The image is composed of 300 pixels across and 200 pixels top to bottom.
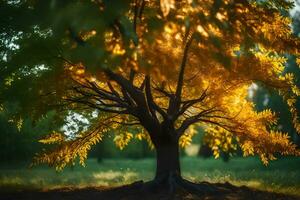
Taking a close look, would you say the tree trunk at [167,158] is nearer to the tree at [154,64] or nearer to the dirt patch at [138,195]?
the tree at [154,64]

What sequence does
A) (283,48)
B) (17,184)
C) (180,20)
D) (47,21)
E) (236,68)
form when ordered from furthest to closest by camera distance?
(17,184) < (236,68) < (283,48) < (180,20) < (47,21)

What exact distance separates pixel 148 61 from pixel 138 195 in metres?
6.10

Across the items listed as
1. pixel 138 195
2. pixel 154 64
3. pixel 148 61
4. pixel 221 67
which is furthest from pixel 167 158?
pixel 148 61

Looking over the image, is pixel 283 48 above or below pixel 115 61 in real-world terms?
above

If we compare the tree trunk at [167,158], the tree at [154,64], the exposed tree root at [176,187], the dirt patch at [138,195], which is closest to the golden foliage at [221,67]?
the tree at [154,64]

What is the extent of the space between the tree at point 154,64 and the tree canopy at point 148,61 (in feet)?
0.08

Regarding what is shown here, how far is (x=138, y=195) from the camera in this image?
1164 cm

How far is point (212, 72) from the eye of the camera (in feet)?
35.7

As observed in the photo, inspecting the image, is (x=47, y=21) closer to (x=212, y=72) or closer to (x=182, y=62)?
(x=182, y=62)

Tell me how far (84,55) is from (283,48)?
542 cm

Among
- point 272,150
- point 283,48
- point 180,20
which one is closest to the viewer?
point 180,20

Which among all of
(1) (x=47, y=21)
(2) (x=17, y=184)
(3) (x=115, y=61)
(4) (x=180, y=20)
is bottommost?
(2) (x=17, y=184)

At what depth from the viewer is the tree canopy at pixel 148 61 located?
5.89 meters

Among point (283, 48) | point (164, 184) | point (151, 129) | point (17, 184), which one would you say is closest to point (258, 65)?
point (283, 48)
